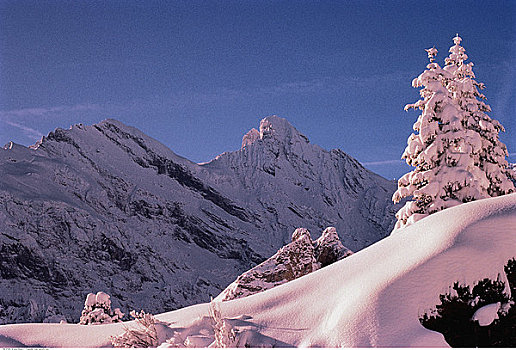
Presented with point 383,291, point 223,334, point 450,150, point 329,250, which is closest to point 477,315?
point 383,291

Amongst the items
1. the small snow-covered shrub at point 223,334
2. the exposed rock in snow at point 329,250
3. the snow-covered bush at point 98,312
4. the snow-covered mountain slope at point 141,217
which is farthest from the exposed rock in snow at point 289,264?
the snow-covered mountain slope at point 141,217

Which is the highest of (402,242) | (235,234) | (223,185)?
(223,185)

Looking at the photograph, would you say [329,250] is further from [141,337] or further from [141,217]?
[141,217]

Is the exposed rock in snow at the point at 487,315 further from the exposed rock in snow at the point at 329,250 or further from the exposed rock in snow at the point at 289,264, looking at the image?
the exposed rock in snow at the point at 329,250

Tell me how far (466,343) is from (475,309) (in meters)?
0.40

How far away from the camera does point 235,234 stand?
15775 cm

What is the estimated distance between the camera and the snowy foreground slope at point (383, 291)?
18.8 feet

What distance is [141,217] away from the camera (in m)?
147

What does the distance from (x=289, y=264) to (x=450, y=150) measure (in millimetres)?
9394

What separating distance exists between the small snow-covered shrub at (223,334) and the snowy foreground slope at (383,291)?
0.63ft

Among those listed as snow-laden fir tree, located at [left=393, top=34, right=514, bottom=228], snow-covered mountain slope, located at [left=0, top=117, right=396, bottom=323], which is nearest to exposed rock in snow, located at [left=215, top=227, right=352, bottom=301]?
snow-laden fir tree, located at [left=393, top=34, right=514, bottom=228]

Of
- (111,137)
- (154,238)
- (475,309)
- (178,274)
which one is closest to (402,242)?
(475,309)

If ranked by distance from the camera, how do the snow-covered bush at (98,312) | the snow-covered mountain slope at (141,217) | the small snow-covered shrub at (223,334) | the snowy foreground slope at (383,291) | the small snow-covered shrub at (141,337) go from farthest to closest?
the snow-covered mountain slope at (141,217) → the snow-covered bush at (98,312) → the small snow-covered shrub at (141,337) → the small snow-covered shrub at (223,334) → the snowy foreground slope at (383,291)

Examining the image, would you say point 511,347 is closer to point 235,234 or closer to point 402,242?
point 402,242
